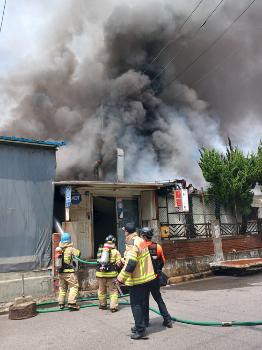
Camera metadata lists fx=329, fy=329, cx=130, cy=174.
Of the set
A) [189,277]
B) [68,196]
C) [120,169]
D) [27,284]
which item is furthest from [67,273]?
[120,169]

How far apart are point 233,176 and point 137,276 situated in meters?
11.0

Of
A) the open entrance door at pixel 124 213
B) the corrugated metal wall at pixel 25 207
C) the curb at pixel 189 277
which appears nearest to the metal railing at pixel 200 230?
the open entrance door at pixel 124 213

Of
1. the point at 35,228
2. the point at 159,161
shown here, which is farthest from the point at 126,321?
the point at 159,161

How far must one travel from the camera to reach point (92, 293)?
8.48 m

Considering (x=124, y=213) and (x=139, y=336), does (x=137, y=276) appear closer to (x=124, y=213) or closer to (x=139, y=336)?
(x=139, y=336)

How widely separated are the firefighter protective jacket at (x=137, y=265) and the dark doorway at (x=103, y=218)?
6.85 m

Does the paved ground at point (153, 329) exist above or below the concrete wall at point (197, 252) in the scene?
below

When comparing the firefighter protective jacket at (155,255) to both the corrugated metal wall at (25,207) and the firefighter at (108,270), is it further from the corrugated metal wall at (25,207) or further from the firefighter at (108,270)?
the corrugated metal wall at (25,207)

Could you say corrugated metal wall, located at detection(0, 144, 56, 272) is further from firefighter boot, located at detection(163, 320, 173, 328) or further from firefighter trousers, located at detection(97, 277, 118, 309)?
firefighter boot, located at detection(163, 320, 173, 328)

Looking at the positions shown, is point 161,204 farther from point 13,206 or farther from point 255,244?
point 13,206

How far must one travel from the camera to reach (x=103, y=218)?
38.5ft

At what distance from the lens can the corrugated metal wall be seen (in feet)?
26.0

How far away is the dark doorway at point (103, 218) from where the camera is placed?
458 inches

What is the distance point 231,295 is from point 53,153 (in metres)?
5.71
